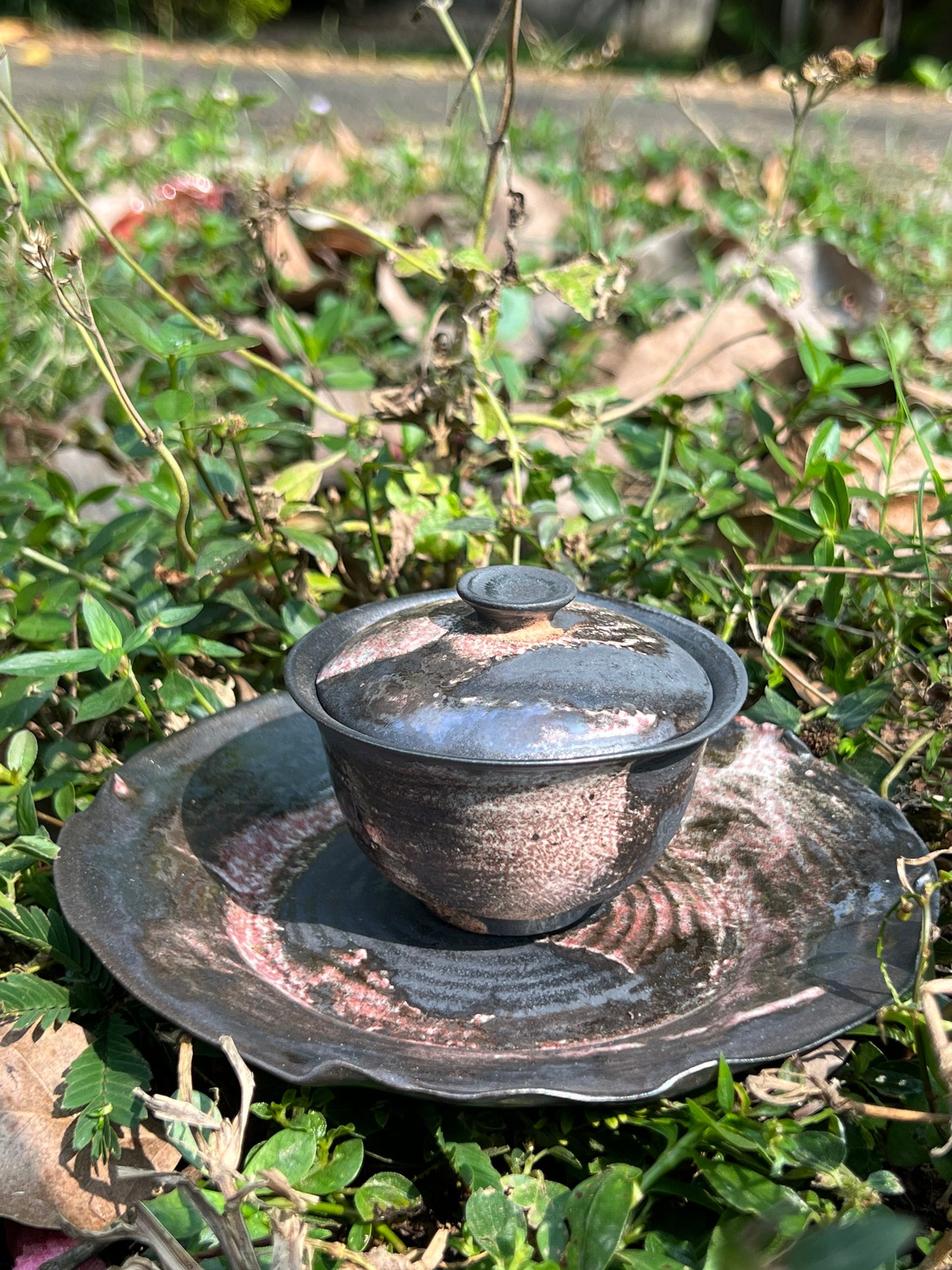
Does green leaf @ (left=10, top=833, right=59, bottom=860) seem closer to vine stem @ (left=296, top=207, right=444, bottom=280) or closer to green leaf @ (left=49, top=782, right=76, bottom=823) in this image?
green leaf @ (left=49, top=782, right=76, bottom=823)

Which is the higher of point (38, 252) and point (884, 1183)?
point (38, 252)

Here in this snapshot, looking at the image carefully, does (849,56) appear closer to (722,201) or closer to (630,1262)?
(630,1262)

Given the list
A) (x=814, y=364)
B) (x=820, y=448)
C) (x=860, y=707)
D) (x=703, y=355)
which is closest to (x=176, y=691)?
(x=860, y=707)

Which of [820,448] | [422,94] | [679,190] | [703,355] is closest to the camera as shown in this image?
[820,448]

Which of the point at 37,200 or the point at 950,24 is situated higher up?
the point at 950,24

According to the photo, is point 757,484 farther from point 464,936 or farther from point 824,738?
point 464,936

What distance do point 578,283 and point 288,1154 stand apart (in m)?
1.49

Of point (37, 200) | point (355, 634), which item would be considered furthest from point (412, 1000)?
point (37, 200)

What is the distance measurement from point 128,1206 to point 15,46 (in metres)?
9.33

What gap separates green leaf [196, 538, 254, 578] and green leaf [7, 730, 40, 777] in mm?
368

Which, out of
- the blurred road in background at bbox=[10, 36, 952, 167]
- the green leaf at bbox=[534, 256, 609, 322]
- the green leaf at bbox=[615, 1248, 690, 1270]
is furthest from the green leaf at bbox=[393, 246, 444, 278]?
the blurred road in background at bbox=[10, 36, 952, 167]

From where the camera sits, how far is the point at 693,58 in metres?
13.0

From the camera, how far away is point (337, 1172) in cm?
123

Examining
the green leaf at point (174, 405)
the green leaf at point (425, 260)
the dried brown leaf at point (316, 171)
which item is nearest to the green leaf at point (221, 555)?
the green leaf at point (174, 405)
